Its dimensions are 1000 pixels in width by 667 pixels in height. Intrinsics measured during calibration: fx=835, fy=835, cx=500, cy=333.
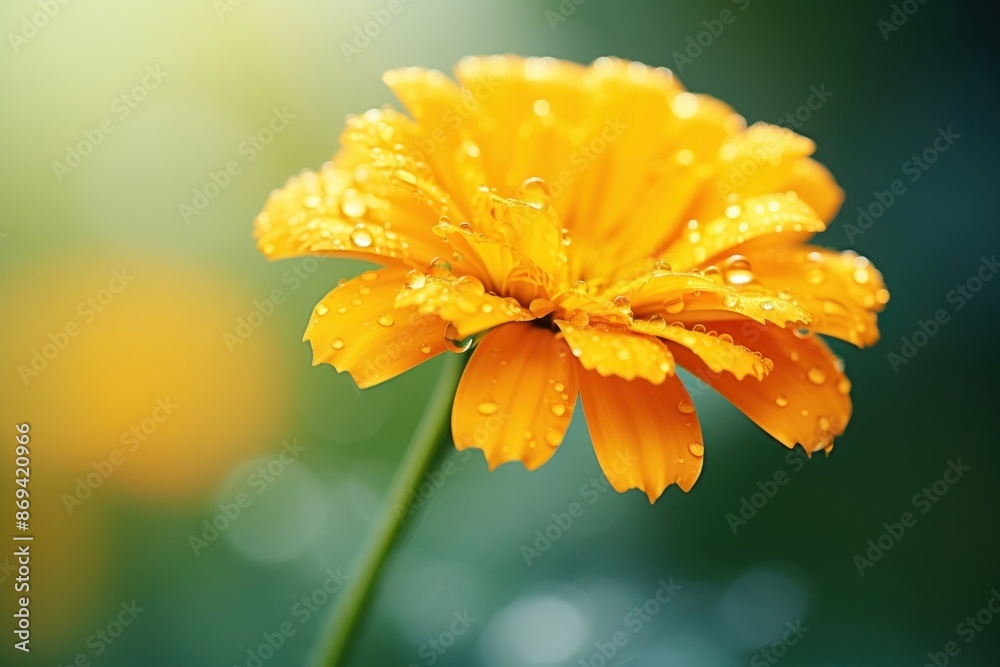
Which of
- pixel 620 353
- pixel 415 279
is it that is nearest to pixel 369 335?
pixel 415 279

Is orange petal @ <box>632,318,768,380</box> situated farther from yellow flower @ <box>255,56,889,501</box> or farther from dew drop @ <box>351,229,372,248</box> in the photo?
dew drop @ <box>351,229,372,248</box>

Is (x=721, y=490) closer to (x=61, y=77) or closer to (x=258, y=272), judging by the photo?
(x=258, y=272)

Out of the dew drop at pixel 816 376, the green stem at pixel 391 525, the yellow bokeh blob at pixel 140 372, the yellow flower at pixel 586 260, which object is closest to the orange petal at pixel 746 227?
the yellow flower at pixel 586 260

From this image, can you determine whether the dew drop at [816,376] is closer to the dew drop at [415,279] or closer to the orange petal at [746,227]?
the orange petal at [746,227]

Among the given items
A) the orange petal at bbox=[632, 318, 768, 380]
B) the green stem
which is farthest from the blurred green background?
the orange petal at bbox=[632, 318, 768, 380]

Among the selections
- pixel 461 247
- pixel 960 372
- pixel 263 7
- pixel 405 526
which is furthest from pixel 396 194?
pixel 960 372

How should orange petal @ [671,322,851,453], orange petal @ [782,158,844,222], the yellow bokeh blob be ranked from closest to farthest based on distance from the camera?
1. orange petal @ [671,322,851,453]
2. orange petal @ [782,158,844,222]
3. the yellow bokeh blob

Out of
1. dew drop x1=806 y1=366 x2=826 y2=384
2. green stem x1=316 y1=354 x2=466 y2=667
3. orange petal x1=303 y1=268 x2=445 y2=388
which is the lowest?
green stem x1=316 y1=354 x2=466 y2=667
